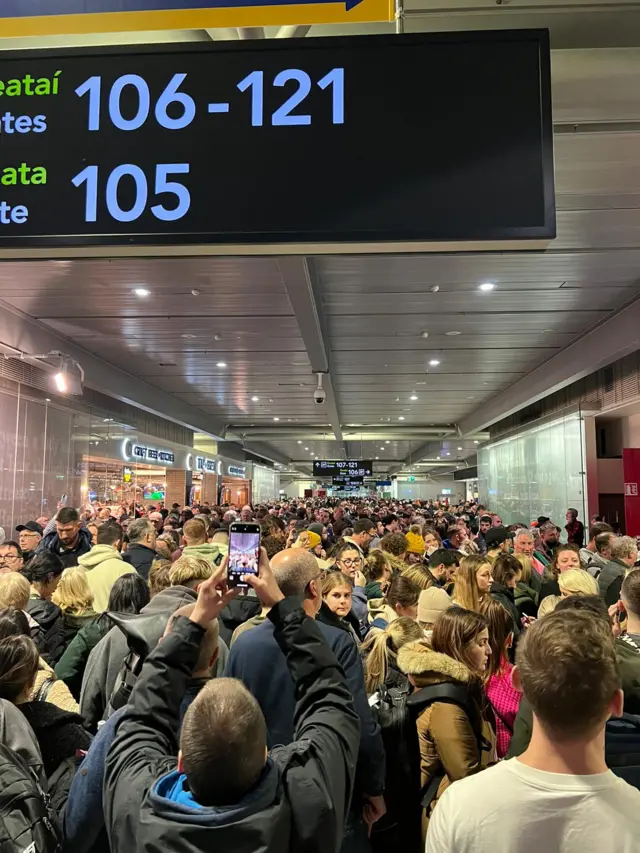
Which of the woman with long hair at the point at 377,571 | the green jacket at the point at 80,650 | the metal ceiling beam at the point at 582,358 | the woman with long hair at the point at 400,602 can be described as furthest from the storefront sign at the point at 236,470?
the green jacket at the point at 80,650

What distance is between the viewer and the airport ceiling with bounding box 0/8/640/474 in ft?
13.0

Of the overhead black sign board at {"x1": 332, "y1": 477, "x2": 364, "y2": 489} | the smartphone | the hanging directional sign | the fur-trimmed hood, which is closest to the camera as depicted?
the smartphone

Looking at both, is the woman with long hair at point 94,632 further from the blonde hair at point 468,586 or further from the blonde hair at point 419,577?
the blonde hair at point 468,586

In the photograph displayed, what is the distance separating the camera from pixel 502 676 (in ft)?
11.7

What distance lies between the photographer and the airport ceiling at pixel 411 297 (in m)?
3.96

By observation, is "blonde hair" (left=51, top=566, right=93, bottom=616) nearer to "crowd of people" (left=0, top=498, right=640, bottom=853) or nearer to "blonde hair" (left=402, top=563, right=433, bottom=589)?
"crowd of people" (left=0, top=498, right=640, bottom=853)

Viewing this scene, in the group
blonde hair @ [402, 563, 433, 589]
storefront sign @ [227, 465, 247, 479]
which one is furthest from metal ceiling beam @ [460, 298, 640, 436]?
storefront sign @ [227, 465, 247, 479]

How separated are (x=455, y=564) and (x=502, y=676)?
12.2ft

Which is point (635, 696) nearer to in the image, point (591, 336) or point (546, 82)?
point (546, 82)

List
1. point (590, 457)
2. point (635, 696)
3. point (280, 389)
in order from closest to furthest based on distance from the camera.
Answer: point (635, 696), point (590, 457), point (280, 389)

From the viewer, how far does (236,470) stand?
3272 centimetres

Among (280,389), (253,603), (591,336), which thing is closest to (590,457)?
(591,336)

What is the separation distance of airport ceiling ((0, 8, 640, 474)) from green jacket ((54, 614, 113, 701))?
2166 mm

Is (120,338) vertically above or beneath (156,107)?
above
